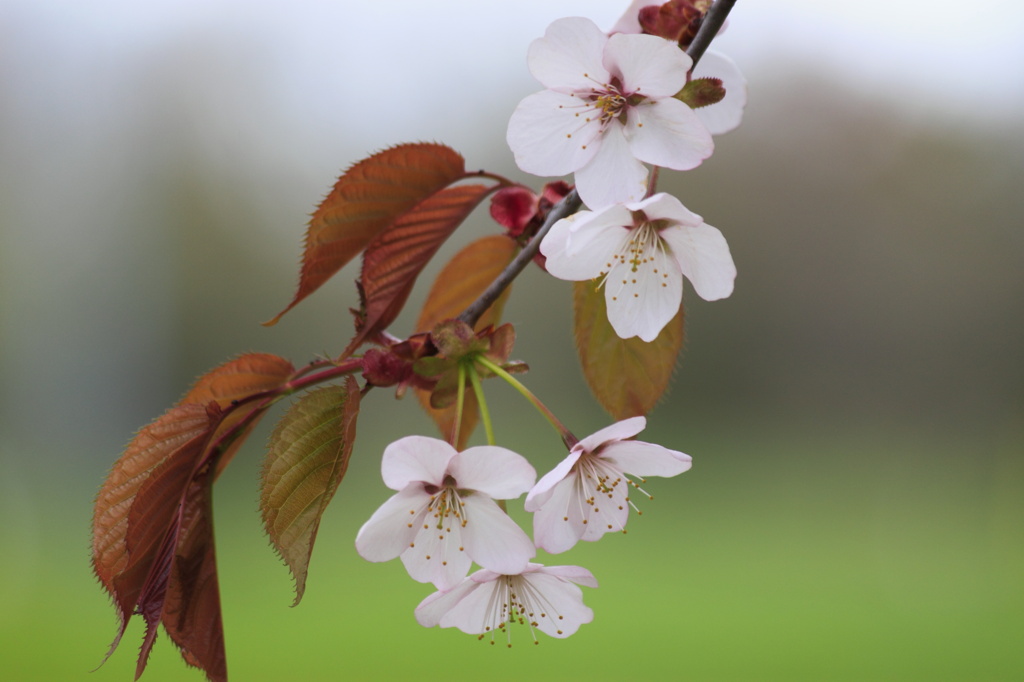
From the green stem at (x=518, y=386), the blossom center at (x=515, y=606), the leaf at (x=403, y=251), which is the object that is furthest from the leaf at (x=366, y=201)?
the blossom center at (x=515, y=606)

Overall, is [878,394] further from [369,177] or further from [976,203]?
[369,177]

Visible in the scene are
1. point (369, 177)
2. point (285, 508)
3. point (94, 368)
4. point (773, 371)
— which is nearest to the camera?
point (285, 508)

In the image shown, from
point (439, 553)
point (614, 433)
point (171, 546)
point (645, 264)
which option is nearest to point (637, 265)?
point (645, 264)

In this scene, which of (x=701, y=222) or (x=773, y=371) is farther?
(x=773, y=371)

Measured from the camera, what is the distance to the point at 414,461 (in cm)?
44

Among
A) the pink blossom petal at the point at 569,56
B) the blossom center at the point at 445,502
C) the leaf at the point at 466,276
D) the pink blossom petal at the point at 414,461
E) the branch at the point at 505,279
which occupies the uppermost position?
the pink blossom petal at the point at 569,56

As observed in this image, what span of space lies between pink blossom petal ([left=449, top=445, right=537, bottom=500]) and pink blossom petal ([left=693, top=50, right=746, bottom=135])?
1.08 feet

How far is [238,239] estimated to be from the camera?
24.3ft

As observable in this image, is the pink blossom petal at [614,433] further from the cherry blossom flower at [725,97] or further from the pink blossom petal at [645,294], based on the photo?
the cherry blossom flower at [725,97]

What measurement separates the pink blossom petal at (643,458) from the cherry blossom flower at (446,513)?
0.09 metres

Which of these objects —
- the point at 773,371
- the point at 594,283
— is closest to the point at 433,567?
the point at 594,283

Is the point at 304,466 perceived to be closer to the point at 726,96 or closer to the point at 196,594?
the point at 196,594

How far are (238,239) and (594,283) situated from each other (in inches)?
291

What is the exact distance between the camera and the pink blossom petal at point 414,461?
0.42 meters
